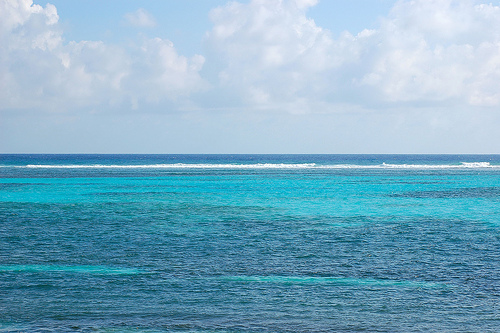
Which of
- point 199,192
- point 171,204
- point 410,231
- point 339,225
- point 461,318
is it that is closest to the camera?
point 461,318

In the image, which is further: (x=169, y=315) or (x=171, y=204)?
(x=171, y=204)

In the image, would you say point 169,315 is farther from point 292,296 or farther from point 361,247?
point 361,247

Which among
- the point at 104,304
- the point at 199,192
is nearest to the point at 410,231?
the point at 104,304

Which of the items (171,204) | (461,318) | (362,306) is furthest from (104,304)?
(171,204)

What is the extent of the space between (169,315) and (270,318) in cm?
249

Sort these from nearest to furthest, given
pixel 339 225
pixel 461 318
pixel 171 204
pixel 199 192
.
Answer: pixel 461 318 < pixel 339 225 < pixel 171 204 < pixel 199 192

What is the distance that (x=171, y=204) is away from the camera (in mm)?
37375

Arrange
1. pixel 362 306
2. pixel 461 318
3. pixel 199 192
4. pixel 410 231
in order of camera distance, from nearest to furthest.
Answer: pixel 461 318 < pixel 362 306 < pixel 410 231 < pixel 199 192

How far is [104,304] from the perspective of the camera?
13531 mm

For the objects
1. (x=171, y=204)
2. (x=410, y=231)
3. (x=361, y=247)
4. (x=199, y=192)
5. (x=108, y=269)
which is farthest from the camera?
(x=199, y=192)

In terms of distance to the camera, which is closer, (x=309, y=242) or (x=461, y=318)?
(x=461, y=318)

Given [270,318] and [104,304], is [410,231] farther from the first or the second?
[104,304]

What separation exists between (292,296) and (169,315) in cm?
346

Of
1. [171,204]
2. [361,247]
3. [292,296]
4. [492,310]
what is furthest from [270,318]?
[171,204]
